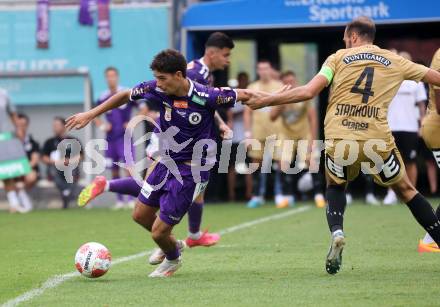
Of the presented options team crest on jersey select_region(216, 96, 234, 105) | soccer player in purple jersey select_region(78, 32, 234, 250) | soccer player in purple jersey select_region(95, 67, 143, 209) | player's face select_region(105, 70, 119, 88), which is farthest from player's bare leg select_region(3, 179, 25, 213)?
team crest on jersey select_region(216, 96, 234, 105)

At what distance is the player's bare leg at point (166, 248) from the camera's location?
844 centimetres

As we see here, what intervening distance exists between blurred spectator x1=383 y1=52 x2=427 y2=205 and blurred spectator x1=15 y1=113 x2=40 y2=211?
661 centimetres

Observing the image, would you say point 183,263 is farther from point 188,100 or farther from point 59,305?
point 59,305

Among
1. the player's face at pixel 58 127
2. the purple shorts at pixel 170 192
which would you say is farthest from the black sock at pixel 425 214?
the player's face at pixel 58 127

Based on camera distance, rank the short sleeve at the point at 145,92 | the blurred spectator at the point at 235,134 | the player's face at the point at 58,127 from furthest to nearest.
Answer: the blurred spectator at the point at 235,134 < the player's face at the point at 58,127 < the short sleeve at the point at 145,92

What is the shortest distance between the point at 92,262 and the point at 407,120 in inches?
370

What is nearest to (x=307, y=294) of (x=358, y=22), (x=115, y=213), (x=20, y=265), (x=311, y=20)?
(x=358, y=22)

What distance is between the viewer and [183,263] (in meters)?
9.59

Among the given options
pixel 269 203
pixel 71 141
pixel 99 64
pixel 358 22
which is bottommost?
pixel 269 203

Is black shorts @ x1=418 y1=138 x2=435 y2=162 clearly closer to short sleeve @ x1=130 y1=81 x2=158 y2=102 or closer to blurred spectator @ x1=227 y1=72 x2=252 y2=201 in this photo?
blurred spectator @ x1=227 y1=72 x2=252 y2=201

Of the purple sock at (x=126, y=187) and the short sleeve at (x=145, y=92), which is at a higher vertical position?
the short sleeve at (x=145, y=92)

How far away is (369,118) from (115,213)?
9209 mm

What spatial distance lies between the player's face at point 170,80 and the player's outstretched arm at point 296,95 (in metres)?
0.64

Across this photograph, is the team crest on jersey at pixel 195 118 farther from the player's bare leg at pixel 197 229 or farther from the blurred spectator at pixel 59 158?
the blurred spectator at pixel 59 158
